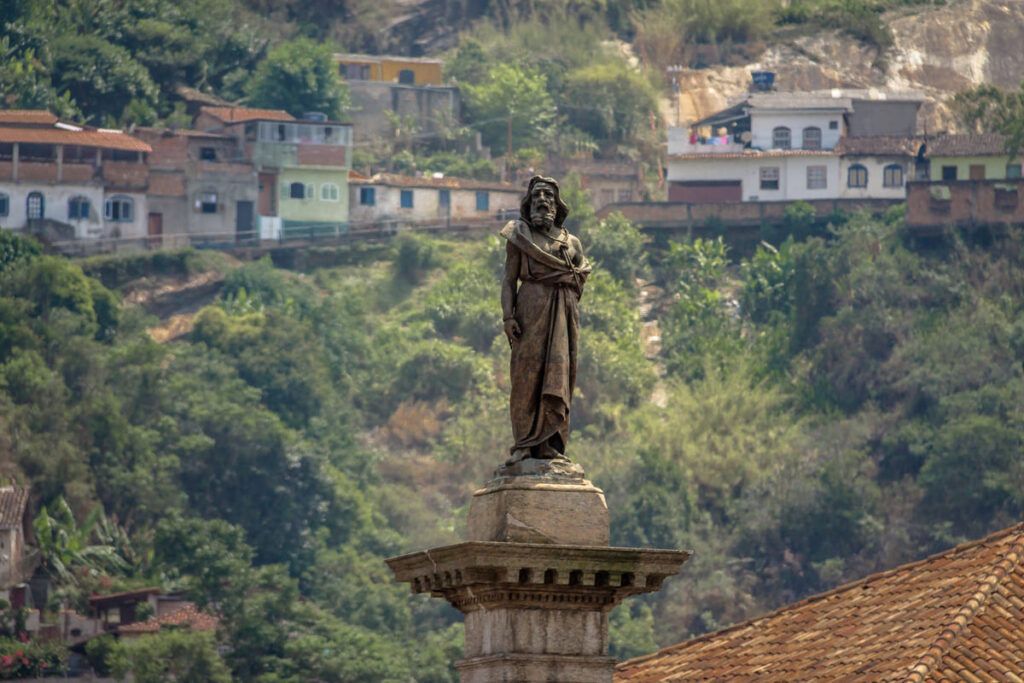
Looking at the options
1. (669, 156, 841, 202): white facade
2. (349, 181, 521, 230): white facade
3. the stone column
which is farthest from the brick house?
the stone column

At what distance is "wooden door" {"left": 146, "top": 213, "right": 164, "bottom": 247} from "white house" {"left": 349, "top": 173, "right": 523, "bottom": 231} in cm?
881

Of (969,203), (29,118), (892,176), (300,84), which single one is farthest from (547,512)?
(300,84)

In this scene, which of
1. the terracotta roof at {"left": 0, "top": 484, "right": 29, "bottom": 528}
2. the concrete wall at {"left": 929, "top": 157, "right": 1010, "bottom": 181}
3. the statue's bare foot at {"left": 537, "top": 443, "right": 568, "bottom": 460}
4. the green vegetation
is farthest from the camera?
the concrete wall at {"left": 929, "top": 157, "right": 1010, "bottom": 181}

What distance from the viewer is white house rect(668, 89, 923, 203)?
160875 millimetres

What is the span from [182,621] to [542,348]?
7948cm

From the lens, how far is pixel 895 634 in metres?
35.0

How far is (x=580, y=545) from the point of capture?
29875 mm

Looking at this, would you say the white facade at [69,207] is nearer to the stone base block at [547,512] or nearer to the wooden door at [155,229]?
the wooden door at [155,229]

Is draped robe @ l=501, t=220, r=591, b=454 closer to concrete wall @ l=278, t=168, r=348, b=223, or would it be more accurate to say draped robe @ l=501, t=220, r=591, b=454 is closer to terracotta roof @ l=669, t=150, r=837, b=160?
terracotta roof @ l=669, t=150, r=837, b=160

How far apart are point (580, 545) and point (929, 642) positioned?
17.6ft

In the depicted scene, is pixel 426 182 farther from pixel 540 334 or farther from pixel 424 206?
pixel 540 334

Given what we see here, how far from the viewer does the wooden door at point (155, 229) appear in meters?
162

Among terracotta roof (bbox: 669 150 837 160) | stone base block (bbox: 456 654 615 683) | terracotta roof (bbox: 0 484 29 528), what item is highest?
stone base block (bbox: 456 654 615 683)

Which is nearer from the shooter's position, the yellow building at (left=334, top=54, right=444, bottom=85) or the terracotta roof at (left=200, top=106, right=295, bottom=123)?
the terracotta roof at (left=200, top=106, right=295, bottom=123)
